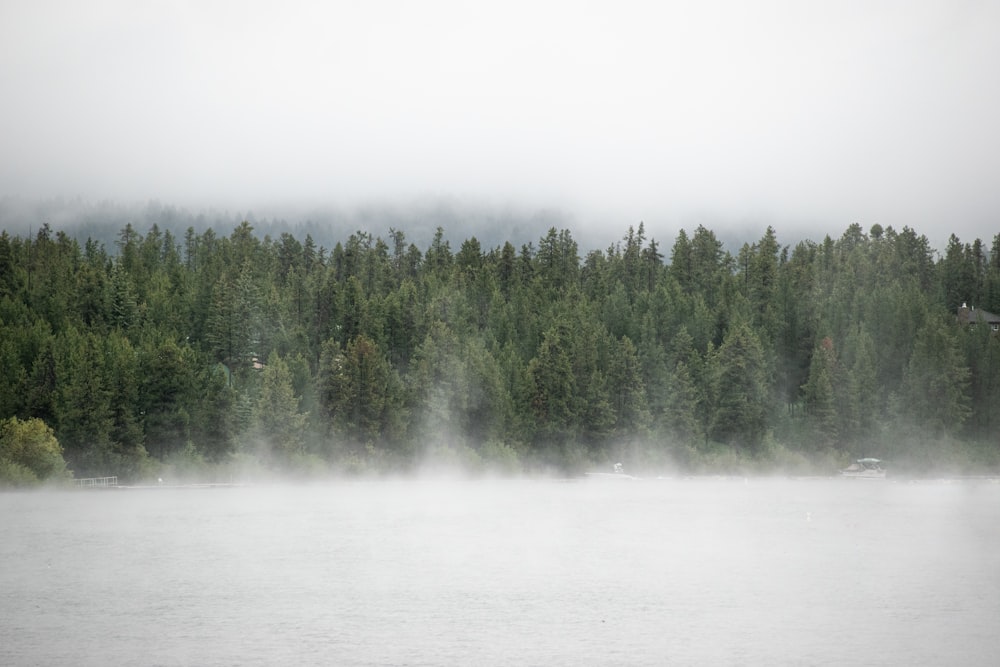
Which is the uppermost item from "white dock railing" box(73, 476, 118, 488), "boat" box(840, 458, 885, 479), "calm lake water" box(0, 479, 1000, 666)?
"calm lake water" box(0, 479, 1000, 666)

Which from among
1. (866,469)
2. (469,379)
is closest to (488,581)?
(469,379)

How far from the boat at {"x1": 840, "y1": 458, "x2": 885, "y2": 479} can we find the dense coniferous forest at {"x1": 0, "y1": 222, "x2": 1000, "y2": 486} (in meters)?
2.11

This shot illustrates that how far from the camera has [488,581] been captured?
66875 mm

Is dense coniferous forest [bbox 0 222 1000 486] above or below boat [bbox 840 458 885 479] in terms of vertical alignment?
above

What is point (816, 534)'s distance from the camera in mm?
90938

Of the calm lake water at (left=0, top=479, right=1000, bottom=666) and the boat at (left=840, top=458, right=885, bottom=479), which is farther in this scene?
the boat at (left=840, top=458, right=885, bottom=479)

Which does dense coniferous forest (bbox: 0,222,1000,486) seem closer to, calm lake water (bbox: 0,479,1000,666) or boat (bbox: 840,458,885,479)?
boat (bbox: 840,458,885,479)

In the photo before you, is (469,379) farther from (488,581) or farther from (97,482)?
(488,581)

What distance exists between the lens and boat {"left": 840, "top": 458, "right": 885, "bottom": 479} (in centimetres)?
14688

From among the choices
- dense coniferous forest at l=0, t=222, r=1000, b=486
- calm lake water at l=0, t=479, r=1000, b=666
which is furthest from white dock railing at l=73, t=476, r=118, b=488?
calm lake water at l=0, t=479, r=1000, b=666

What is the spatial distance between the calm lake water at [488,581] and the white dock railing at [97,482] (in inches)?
240

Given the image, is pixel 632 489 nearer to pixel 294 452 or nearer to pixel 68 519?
pixel 294 452

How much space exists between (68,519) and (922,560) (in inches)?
2656

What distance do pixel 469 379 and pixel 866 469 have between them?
55.3 metres
